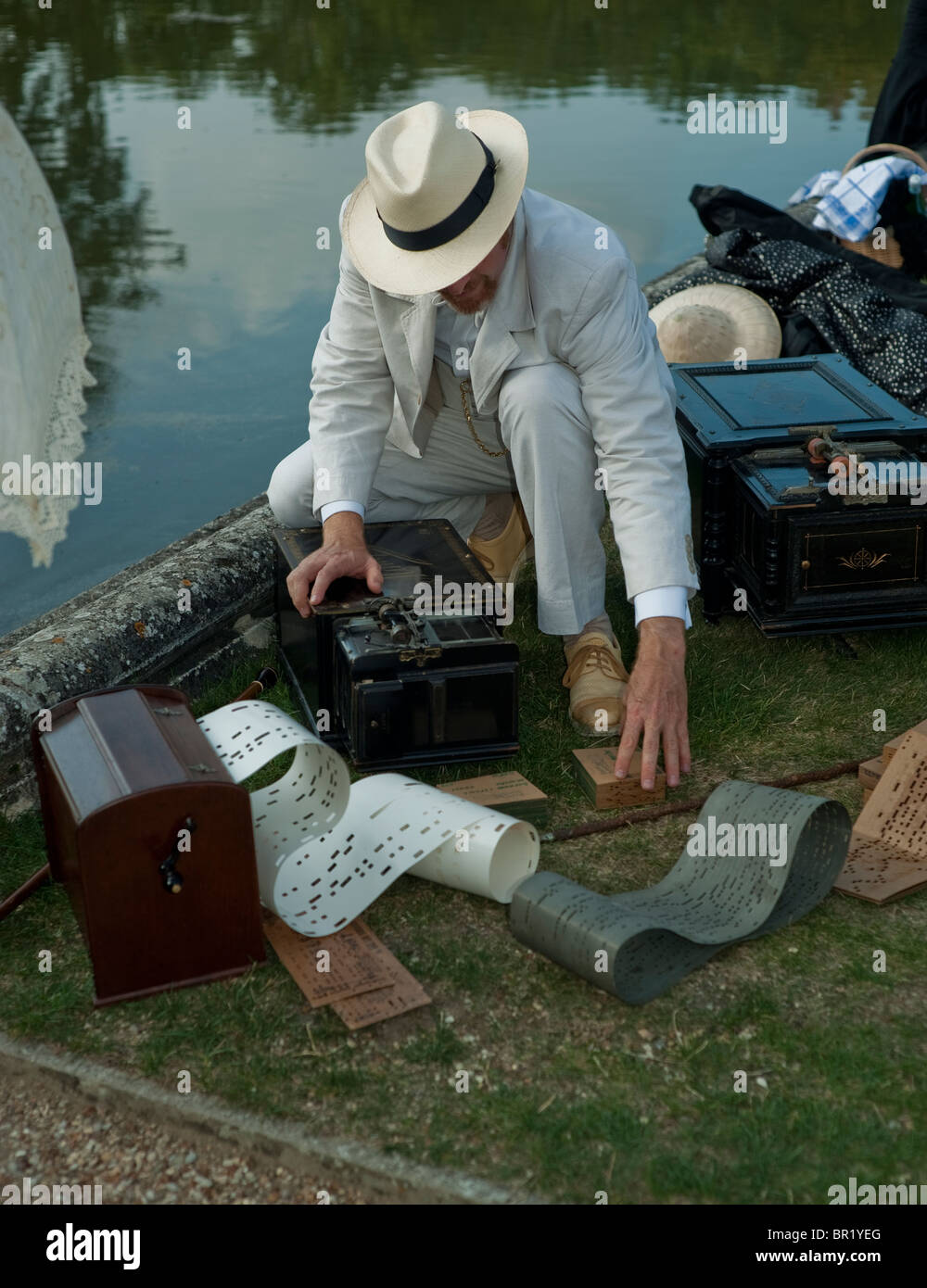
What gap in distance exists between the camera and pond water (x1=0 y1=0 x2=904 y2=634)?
283 inches

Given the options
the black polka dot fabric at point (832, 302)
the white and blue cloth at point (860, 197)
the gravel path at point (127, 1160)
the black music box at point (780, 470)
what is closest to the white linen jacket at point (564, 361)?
the black music box at point (780, 470)

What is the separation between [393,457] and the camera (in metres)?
3.54

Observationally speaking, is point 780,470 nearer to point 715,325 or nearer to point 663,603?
point 663,603

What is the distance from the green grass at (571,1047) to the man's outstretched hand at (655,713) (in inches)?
8.1

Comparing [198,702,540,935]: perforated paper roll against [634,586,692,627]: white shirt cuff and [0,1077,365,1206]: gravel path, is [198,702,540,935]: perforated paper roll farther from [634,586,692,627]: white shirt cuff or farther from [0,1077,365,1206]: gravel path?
[634,586,692,627]: white shirt cuff

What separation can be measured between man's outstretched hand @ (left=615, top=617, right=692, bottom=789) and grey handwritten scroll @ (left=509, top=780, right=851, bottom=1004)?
13 cm

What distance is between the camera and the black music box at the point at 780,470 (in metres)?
3.38

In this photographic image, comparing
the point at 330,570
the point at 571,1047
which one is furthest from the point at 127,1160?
the point at 330,570

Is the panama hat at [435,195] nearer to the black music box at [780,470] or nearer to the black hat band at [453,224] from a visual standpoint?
the black hat band at [453,224]

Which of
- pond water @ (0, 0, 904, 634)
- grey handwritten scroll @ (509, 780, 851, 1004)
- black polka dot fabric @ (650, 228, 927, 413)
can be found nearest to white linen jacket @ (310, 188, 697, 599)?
grey handwritten scroll @ (509, 780, 851, 1004)

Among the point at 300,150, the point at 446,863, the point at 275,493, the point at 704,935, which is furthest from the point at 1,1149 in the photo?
the point at 300,150

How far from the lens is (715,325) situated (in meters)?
4.86

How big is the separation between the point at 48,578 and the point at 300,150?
8841mm

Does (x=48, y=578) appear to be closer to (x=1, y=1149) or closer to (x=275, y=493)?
(x=275, y=493)
